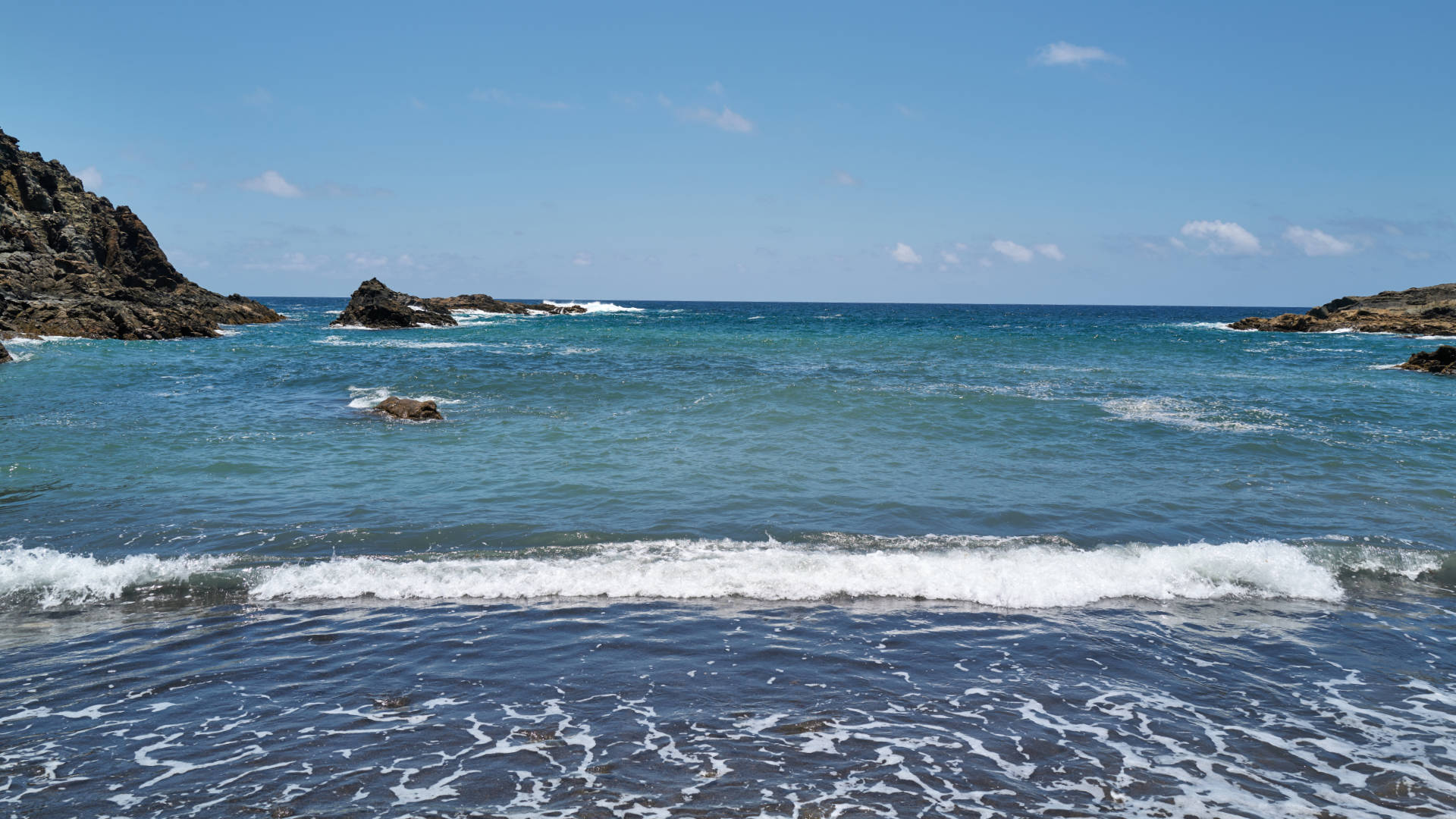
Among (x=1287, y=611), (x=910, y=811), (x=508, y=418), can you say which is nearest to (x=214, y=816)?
(x=910, y=811)

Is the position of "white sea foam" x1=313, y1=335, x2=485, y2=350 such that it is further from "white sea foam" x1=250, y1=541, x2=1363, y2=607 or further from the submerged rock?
the submerged rock

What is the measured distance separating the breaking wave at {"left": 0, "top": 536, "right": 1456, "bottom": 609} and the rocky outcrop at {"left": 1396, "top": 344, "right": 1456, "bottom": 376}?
28.4 m

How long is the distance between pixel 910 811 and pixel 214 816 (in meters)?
4.10

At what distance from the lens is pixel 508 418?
19453mm

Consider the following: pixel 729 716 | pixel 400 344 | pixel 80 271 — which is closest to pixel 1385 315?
pixel 400 344

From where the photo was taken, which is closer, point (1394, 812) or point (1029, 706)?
point (1394, 812)

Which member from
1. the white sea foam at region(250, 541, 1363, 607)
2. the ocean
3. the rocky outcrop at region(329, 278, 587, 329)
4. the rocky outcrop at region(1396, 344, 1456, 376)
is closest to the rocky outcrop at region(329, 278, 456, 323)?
the rocky outcrop at region(329, 278, 587, 329)

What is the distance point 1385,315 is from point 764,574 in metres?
82.7

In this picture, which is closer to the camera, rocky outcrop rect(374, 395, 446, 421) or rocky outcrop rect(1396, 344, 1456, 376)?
rocky outcrop rect(374, 395, 446, 421)

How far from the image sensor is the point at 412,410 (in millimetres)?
18641

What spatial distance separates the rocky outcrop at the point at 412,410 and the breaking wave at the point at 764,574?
29.7 feet

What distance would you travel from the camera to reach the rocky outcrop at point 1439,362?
30.8 m

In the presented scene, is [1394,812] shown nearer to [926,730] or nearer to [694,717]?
[926,730]

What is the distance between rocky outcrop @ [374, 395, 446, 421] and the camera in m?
18.5
